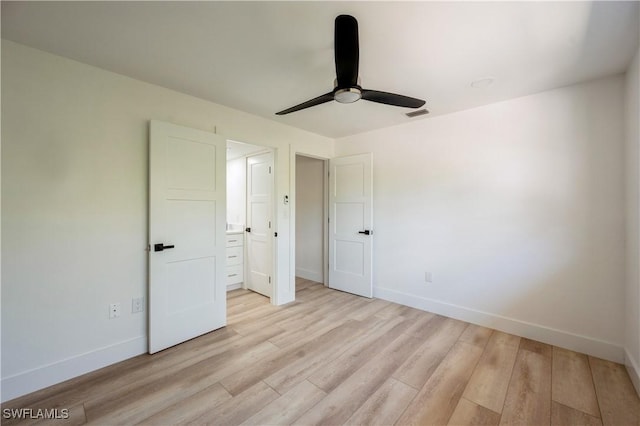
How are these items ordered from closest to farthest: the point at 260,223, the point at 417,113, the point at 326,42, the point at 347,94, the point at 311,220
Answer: the point at 347,94 → the point at 326,42 → the point at 417,113 → the point at 260,223 → the point at 311,220

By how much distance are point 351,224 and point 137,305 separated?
9.04 ft

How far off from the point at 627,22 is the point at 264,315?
3.83 metres

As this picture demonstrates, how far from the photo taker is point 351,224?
13.3 feet

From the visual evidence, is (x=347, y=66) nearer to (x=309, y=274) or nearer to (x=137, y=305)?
(x=137, y=305)

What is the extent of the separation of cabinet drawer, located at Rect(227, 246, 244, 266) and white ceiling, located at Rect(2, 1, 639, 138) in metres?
2.35

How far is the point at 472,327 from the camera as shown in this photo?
291cm

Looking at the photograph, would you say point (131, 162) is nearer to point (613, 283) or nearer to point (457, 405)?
point (457, 405)

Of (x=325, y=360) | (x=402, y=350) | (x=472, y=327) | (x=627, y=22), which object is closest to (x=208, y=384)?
(x=325, y=360)

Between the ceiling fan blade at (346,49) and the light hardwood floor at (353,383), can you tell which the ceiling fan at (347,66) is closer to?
the ceiling fan blade at (346,49)

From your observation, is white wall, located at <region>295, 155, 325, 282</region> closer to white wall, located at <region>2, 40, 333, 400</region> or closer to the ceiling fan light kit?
white wall, located at <region>2, 40, 333, 400</region>

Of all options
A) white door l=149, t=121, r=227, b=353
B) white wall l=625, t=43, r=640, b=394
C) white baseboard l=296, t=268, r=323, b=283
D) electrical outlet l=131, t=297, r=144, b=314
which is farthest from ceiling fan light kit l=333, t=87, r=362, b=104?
white baseboard l=296, t=268, r=323, b=283

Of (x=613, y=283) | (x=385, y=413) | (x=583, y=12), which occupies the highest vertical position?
(x=583, y=12)

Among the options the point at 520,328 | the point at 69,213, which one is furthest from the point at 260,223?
the point at 520,328

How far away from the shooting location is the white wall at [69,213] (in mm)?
1828
